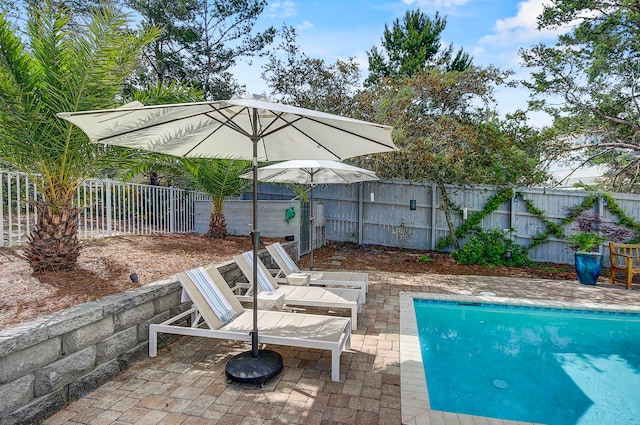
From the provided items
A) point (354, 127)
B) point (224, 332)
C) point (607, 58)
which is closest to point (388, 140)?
point (354, 127)

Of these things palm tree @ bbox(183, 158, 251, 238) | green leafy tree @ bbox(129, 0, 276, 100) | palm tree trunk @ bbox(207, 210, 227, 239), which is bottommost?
palm tree trunk @ bbox(207, 210, 227, 239)

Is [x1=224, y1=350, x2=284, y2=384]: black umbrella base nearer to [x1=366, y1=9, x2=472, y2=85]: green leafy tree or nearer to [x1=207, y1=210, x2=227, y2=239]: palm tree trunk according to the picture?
[x1=207, y1=210, x2=227, y2=239]: palm tree trunk

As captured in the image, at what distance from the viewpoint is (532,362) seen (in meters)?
4.62

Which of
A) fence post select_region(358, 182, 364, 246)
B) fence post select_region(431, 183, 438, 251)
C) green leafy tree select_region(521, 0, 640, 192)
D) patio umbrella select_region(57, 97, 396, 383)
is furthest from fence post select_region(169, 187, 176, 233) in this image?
green leafy tree select_region(521, 0, 640, 192)

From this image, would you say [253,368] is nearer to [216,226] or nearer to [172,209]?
[216,226]

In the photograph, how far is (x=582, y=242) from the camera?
898cm

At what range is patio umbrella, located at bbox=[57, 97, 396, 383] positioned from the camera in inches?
124

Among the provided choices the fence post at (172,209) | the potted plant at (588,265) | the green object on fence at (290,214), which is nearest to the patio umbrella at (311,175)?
the green object on fence at (290,214)

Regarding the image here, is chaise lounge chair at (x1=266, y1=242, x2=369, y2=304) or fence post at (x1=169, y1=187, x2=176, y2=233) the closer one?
chaise lounge chair at (x1=266, y1=242, x2=369, y2=304)

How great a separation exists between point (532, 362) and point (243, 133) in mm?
4528

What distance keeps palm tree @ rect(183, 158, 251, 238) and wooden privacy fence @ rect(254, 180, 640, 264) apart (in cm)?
425

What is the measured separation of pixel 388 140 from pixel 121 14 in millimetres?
3472

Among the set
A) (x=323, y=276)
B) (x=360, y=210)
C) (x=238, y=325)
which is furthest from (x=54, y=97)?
(x=360, y=210)

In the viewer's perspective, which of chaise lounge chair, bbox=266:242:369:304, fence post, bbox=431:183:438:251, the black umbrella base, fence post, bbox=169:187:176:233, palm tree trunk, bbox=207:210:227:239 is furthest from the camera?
fence post, bbox=431:183:438:251
